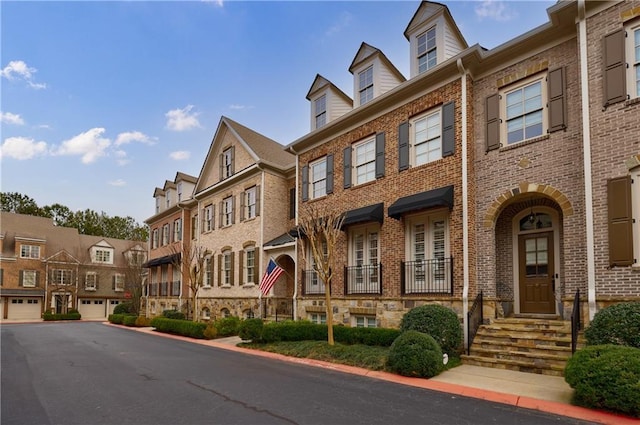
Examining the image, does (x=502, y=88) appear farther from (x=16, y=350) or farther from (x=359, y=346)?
(x=16, y=350)

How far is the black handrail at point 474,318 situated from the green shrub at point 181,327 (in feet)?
37.2

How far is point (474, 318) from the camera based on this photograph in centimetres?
1064

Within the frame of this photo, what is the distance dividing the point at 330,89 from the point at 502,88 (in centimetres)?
741

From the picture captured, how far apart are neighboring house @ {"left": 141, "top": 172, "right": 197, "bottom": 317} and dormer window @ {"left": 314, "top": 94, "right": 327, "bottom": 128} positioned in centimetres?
1343

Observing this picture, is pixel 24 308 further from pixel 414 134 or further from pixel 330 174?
pixel 414 134

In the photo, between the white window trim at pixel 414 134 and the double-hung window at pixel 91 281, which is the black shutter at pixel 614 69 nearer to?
the white window trim at pixel 414 134

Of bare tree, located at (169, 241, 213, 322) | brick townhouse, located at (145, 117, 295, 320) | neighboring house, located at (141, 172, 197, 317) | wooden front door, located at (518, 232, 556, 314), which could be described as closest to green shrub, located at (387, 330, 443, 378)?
wooden front door, located at (518, 232, 556, 314)

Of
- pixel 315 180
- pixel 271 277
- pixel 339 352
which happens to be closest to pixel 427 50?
pixel 315 180

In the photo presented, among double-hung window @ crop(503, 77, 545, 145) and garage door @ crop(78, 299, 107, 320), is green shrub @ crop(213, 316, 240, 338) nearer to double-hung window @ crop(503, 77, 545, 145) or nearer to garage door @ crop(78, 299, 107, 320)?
double-hung window @ crop(503, 77, 545, 145)

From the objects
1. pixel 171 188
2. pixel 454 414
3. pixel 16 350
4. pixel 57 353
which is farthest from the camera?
pixel 171 188

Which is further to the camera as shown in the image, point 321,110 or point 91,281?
point 91,281

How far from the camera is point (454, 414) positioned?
20.4ft

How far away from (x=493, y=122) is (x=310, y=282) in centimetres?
889

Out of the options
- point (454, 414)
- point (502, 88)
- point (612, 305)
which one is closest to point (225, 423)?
point (454, 414)
